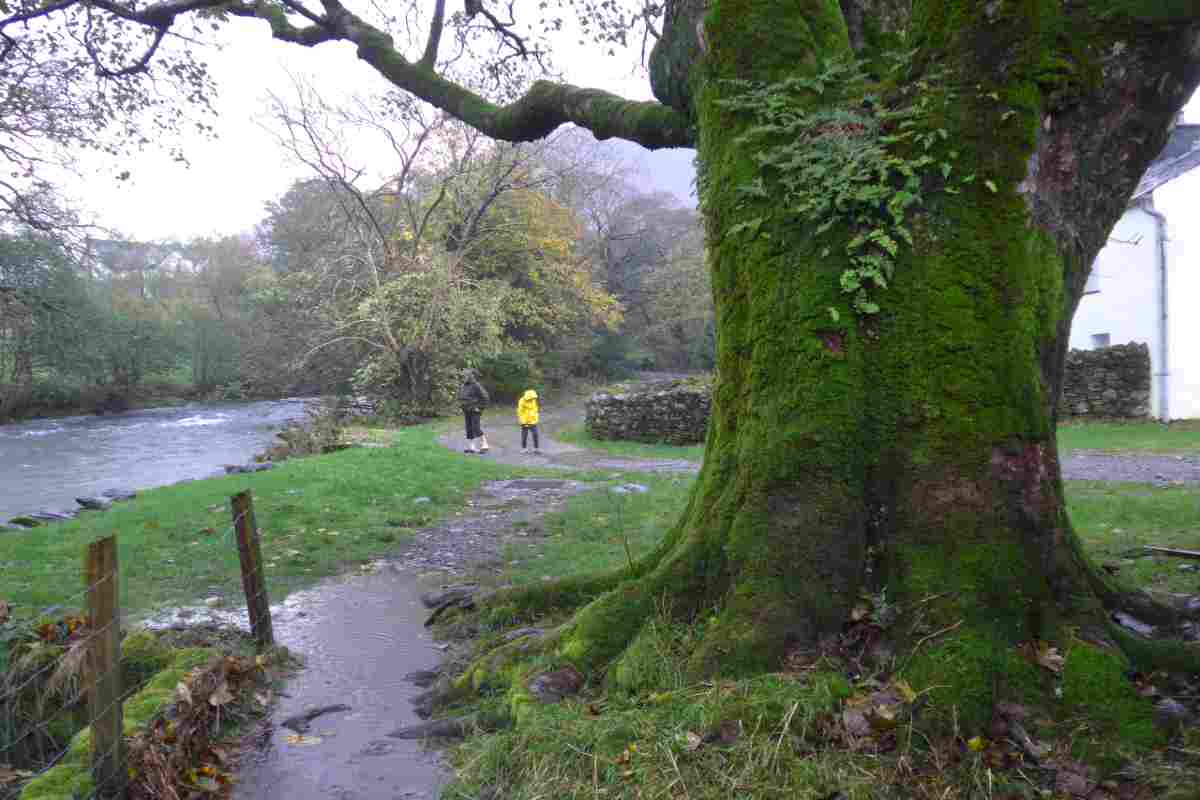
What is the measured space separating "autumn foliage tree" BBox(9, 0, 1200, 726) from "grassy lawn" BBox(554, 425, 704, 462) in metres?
13.4

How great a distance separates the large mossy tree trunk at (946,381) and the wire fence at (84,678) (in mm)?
2125

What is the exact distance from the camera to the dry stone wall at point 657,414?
21.8 metres

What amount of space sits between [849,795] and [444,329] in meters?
29.9

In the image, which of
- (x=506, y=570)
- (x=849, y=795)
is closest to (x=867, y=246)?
(x=849, y=795)

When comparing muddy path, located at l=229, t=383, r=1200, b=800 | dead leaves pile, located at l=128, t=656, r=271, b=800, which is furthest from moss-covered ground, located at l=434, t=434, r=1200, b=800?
dead leaves pile, located at l=128, t=656, r=271, b=800

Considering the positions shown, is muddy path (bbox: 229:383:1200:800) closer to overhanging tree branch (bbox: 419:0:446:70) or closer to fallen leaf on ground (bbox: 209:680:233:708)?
fallen leaf on ground (bbox: 209:680:233:708)

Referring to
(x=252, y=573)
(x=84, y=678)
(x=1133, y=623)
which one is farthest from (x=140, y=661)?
(x=1133, y=623)

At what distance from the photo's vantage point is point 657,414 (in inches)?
874

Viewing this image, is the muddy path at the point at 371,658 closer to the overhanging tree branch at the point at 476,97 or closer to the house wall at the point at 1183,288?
the overhanging tree branch at the point at 476,97

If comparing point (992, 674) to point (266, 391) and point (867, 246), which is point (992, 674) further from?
point (266, 391)

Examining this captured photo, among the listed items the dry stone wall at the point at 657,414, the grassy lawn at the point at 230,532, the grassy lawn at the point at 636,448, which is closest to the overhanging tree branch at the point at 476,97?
the grassy lawn at the point at 230,532

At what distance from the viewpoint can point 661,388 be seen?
22.9 metres

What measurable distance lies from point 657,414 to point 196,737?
18.2 metres

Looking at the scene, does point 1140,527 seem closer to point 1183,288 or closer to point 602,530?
point 602,530
